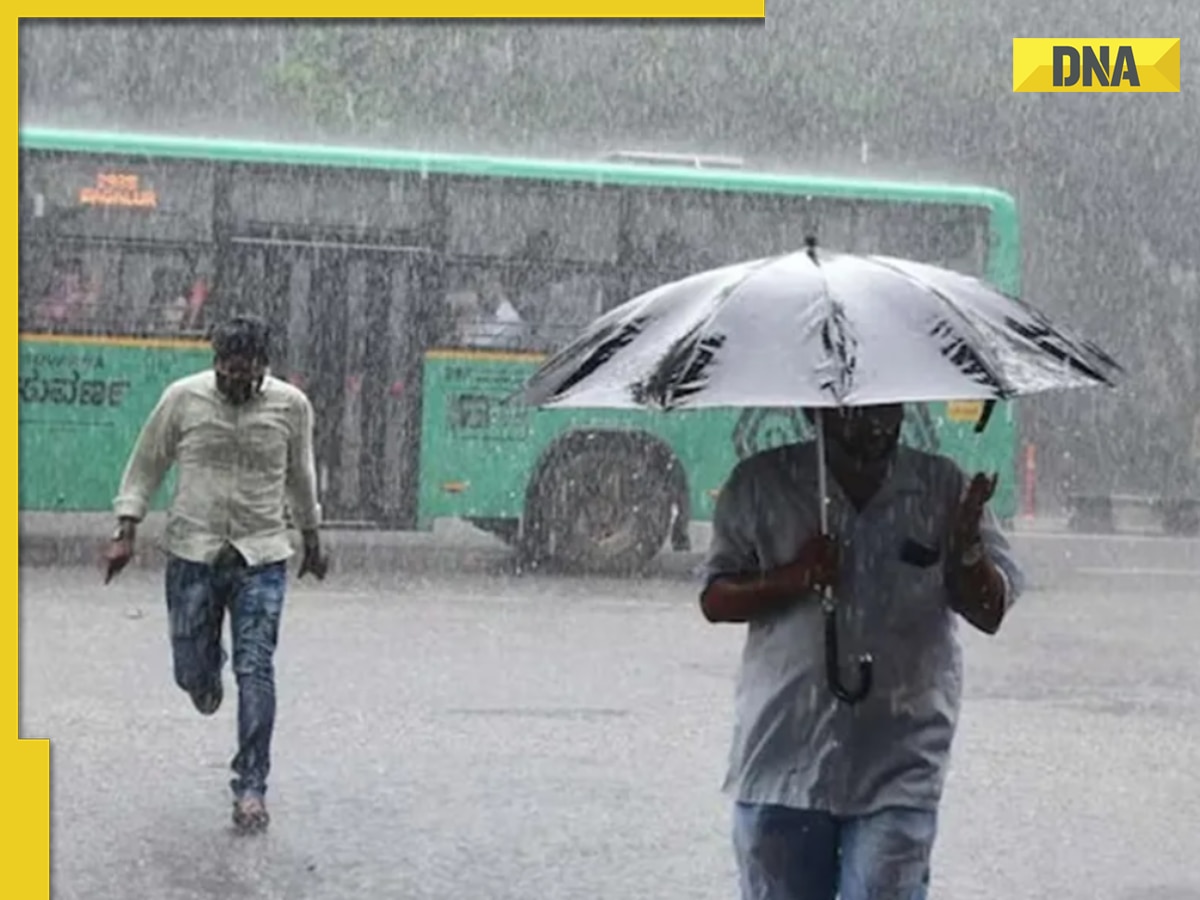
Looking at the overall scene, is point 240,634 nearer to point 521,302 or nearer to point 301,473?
point 301,473

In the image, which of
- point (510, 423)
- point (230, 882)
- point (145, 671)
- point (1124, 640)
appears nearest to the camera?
point (230, 882)

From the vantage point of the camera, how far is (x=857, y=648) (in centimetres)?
370

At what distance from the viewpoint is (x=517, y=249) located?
1573 centimetres

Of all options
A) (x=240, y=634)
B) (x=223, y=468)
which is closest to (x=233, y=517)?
(x=223, y=468)

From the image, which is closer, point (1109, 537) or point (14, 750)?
point (14, 750)

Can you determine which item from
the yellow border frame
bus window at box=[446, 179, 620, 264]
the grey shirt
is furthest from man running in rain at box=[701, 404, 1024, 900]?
bus window at box=[446, 179, 620, 264]

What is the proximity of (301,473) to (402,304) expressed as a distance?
9014 millimetres

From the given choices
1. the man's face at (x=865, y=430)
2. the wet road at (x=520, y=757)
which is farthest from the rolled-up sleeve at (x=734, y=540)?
the wet road at (x=520, y=757)

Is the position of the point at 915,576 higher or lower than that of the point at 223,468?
higher

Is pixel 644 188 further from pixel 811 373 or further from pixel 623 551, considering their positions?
pixel 811 373

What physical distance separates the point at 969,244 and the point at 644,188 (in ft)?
9.02

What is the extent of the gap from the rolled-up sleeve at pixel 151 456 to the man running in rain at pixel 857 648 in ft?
10.6

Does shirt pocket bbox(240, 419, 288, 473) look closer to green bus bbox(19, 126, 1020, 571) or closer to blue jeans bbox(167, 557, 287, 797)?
blue jeans bbox(167, 557, 287, 797)

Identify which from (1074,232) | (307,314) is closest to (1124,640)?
(307,314)
